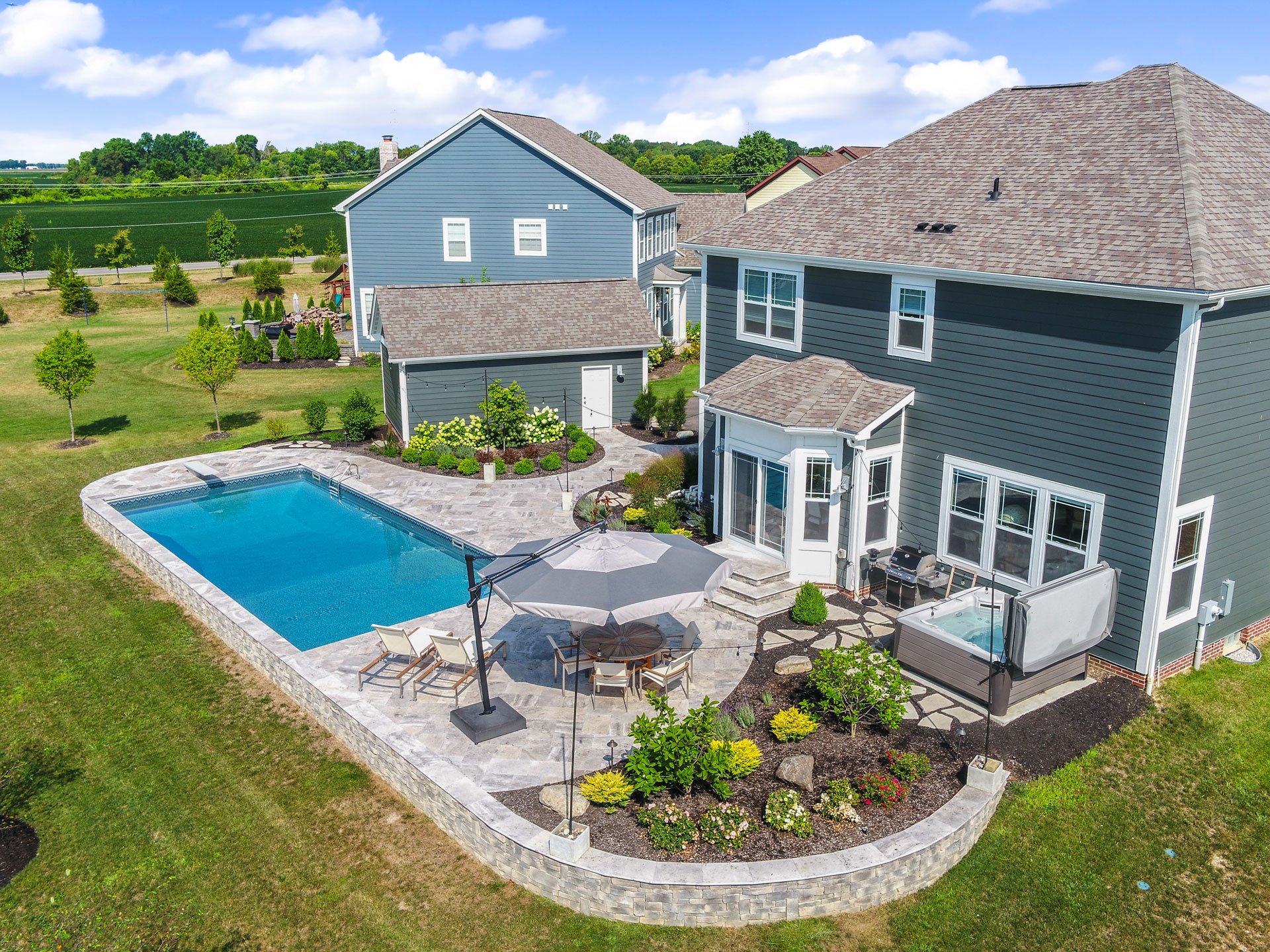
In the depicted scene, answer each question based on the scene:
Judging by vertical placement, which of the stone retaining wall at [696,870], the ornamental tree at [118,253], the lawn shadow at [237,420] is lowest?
the stone retaining wall at [696,870]

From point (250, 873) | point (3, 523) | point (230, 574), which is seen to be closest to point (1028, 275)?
point (250, 873)

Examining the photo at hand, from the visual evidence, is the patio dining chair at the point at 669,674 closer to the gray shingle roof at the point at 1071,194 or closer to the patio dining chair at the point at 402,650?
the patio dining chair at the point at 402,650

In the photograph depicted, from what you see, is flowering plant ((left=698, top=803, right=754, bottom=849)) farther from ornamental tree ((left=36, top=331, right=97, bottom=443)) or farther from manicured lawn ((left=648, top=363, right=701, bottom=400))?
ornamental tree ((left=36, top=331, right=97, bottom=443))

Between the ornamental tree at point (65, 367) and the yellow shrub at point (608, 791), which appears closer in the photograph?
the yellow shrub at point (608, 791)

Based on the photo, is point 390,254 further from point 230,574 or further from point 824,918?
point 824,918

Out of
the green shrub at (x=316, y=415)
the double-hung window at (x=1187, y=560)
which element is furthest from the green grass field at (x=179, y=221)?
the double-hung window at (x=1187, y=560)

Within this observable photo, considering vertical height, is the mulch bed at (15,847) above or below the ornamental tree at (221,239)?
below

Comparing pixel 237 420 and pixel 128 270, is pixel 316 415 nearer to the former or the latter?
pixel 237 420
